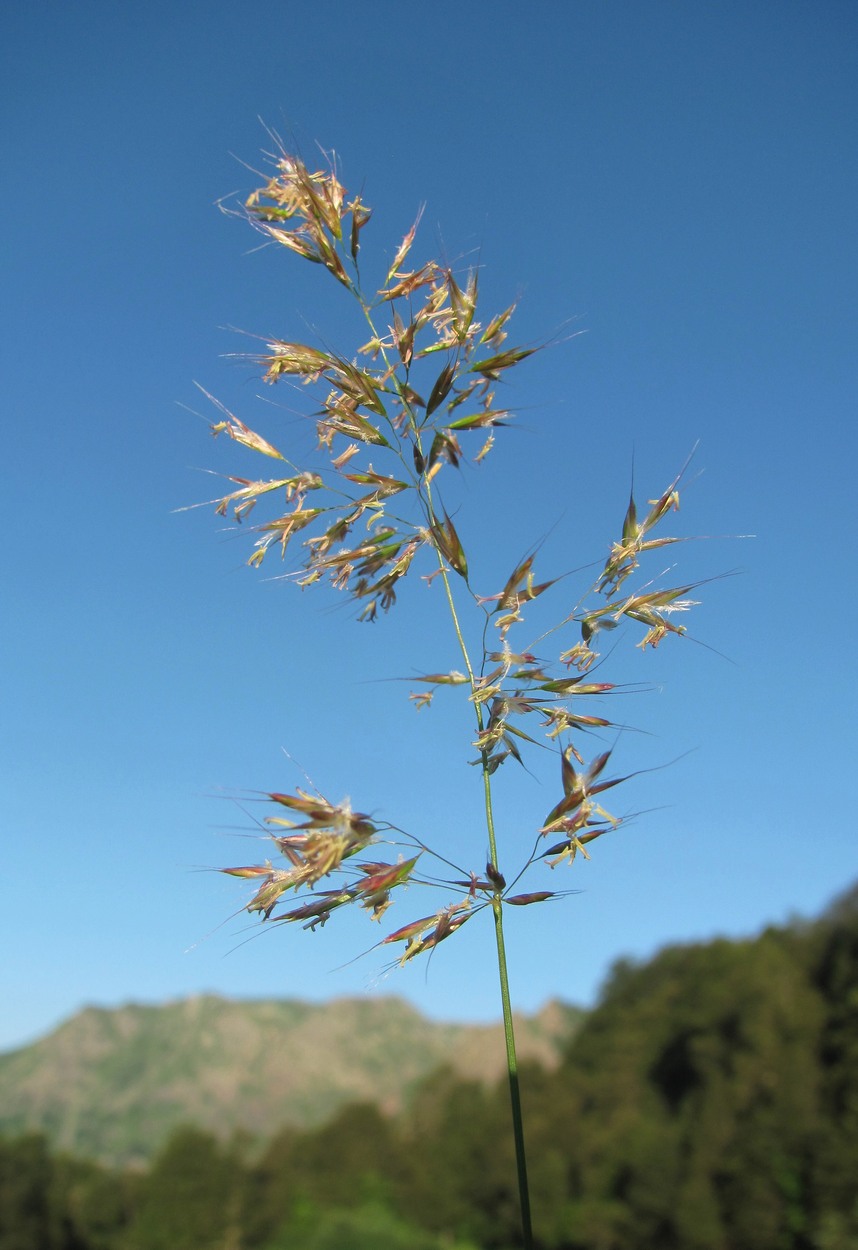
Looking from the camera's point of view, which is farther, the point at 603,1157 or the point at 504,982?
the point at 603,1157

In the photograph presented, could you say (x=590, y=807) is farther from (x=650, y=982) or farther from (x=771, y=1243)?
(x=650, y=982)

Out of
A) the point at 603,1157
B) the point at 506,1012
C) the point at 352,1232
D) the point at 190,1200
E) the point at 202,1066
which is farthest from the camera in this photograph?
the point at 202,1066

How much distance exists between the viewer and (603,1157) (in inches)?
1104

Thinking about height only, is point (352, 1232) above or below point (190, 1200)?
above

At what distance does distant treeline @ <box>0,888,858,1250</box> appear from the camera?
2353cm

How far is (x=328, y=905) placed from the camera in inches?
47.9

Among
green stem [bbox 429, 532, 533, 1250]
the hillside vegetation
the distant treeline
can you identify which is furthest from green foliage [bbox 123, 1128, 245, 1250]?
the hillside vegetation

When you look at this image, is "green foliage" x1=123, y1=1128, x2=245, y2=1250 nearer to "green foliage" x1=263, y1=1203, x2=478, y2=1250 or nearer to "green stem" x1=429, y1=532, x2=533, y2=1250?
"green foliage" x1=263, y1=1203, x2=478, y2=1250

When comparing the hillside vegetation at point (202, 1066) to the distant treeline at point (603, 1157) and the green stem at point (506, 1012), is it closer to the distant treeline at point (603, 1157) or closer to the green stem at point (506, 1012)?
the distant treeline at point (603, 1157)

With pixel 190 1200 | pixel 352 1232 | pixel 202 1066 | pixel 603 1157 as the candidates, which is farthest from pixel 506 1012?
pixel 202 1066

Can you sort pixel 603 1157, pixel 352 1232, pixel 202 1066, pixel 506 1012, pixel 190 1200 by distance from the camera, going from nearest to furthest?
pixel 506 1012
pixel 352 1232
pixel 603 1157
pixel 190 1200
pixel 202 1066

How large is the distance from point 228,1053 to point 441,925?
4612 inches

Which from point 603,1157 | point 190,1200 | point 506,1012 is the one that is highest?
point 506,1012

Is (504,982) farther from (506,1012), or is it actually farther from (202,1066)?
(202,1066)
